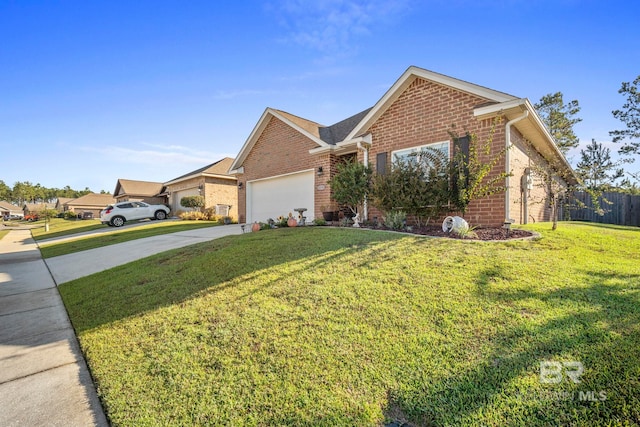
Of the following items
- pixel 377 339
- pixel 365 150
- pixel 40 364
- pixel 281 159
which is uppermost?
pixel 281 159

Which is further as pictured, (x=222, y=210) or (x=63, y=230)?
(x=63, y=230)

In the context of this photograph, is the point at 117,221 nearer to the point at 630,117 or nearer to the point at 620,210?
the point at 620,210

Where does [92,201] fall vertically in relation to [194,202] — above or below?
above

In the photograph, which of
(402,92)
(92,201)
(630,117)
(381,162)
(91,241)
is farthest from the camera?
(92,201)

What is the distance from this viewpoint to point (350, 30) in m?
8.13

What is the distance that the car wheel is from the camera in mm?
19703

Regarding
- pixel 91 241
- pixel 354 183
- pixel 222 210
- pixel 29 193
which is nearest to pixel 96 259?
pixel 91 241

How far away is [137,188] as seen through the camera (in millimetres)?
32688

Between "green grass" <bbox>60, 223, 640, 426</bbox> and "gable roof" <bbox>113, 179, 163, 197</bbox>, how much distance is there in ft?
105

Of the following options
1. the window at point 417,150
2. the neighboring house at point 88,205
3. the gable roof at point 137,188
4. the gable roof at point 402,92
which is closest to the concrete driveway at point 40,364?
the window at point 417,150

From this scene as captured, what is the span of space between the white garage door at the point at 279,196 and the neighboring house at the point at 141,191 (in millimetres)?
22331

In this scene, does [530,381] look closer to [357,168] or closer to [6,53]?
[357,168]

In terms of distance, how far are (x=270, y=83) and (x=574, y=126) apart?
29.0 metres
